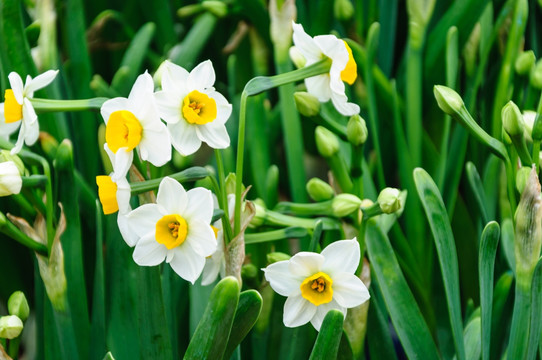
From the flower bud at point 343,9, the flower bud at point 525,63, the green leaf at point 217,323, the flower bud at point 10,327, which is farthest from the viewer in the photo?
the flower bud at point 343,9

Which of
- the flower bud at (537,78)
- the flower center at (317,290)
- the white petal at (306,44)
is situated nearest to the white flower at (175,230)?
the flower center at (317,290)

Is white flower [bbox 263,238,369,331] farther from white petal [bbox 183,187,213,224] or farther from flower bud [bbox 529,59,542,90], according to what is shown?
flower bud [bbox 529,59,542,90]

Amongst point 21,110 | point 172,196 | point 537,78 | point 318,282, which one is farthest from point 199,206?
point 537,78

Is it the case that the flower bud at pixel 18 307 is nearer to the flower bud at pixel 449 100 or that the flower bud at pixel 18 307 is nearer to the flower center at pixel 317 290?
the flower center at pixel 317 290

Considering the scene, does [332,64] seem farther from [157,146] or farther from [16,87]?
[16,87]

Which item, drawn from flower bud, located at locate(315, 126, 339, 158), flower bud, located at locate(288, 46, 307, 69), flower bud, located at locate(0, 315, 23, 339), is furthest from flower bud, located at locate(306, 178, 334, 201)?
flower bud, located at locate(0, 315, 23, 339)

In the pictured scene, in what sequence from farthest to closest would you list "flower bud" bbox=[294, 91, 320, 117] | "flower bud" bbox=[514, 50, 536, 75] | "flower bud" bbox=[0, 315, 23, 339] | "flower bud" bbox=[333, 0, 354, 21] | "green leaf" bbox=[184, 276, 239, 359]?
"flower bud" bbox=[333, 0, 354, 21] → "flower bud" bbox=[514, 50, 536, 75] → "flower bud" bbox=[294, 91, 320, 117] → "flower bud" bbox=[0, 315, 23, 339] → "green leaf" bbox=[184, 276, 239, 359]
